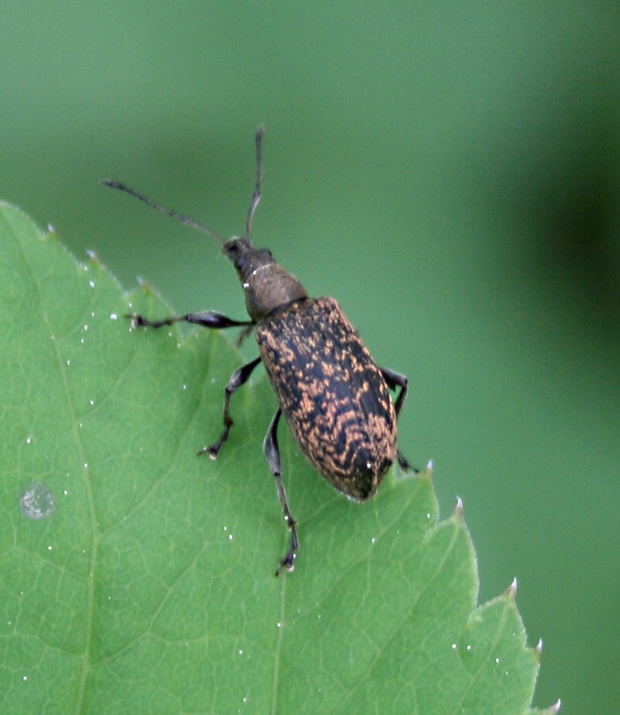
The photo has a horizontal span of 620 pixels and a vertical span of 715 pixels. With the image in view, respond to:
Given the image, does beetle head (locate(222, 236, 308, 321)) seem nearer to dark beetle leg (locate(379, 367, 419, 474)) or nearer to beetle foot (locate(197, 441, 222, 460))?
dark beetle leg (locate(379, 367, 419, 474))

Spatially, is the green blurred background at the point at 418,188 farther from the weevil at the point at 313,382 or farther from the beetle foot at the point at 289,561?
the beetle foot at the point at 289,561

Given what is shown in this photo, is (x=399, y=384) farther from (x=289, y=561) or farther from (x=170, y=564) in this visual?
(x=170, y=564)

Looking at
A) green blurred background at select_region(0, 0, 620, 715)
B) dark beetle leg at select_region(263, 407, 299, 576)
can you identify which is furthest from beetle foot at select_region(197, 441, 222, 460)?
green blurred background at select_region(0, 0, 620, 715)

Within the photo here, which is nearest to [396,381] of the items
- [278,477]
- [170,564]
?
[278,477]

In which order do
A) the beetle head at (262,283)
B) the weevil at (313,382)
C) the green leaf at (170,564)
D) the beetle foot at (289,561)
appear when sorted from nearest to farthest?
the green leaf at (170,564), the beetle foot at (289,561), the weevil at (313,382), the beetle head at (262,283)

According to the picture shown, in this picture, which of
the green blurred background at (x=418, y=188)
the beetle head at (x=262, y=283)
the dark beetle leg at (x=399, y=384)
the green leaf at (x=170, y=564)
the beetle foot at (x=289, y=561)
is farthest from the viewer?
the green blurred background at (x=418, y=188)

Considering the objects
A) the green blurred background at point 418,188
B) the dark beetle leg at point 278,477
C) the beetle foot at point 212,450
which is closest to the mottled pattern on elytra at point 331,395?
the dark beetle leg at point 278,477

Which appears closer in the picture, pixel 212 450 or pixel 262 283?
pixel 212 450

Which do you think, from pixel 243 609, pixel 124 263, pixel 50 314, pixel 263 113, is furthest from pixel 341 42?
pixel 243 609
